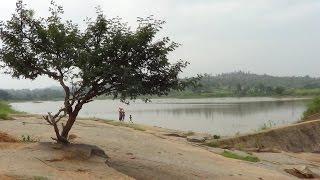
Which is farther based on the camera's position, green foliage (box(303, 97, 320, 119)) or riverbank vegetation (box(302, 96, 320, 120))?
green foliage (box(303, 97, 320, 119))

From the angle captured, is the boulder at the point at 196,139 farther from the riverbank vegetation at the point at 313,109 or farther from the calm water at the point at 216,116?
the calm water at the point at 216,116

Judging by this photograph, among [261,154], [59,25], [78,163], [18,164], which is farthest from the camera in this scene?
[261,154]

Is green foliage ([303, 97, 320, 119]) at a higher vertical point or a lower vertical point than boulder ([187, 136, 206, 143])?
higher

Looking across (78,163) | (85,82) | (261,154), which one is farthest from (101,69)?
(261,154)

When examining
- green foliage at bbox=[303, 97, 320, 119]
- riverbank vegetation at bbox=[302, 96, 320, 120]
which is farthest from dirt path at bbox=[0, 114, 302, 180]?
green foliage at bbox=[303, 97, 320, 119]

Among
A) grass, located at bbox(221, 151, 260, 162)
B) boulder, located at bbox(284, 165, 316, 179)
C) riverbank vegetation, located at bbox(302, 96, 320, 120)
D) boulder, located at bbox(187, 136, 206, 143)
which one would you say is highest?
riverbank vegetation, located at bbox(302, 96, 320, 120)

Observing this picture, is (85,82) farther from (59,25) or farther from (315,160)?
(315,160)

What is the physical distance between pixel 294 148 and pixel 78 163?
18.8 metres

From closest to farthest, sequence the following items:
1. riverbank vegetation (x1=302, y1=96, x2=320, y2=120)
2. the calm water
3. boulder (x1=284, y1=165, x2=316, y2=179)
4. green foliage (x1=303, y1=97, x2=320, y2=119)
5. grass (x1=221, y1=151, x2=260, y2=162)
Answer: boulder (x1=284, y1=165, x2=316, y2=179) → grass (x1=221, y1=151, x2=260, y2=162) → riverbank vegetation (x1=302, y1=96, x2=320, y2=120) → green foliage (x1=303, y1=97, x2=320, y2=119) → the calm water

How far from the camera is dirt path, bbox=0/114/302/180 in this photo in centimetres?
1350

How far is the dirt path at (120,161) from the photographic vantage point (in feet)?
44.3

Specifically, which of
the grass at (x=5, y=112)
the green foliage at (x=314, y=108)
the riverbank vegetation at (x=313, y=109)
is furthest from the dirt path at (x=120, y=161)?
the green foliage at (x=314, y=108)

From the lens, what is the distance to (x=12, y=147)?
1600cm

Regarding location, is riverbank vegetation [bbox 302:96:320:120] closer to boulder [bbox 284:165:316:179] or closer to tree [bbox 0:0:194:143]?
boulder [bbox 284:165:316:179]
